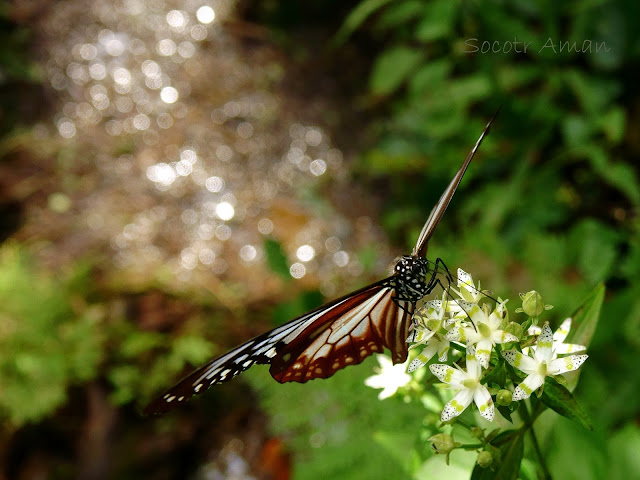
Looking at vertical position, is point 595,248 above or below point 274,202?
above

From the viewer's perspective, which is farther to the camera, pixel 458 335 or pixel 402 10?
pixel 402 10

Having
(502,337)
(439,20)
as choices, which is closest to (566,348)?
(502,337)

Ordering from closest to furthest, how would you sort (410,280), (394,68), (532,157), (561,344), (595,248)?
(561,344) → (410,280) → (595,248) → (532,157) → (394,68)

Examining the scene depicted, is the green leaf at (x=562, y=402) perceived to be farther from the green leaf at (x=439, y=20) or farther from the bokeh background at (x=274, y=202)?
the green leaf at (x=439, y=20)

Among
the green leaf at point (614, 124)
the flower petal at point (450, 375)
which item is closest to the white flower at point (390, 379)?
the flower petal at point (450, 375)

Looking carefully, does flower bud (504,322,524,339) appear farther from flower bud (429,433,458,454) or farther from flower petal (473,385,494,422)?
flower bud (429,433,458,454)

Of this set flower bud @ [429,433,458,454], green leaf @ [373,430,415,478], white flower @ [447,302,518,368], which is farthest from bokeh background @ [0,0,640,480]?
white flower @ [447,302,518,368]

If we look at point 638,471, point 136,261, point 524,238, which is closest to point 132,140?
point 136,261

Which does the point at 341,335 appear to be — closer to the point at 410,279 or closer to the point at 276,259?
the point at 410,279

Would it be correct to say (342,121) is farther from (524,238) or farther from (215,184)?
(524,238)
